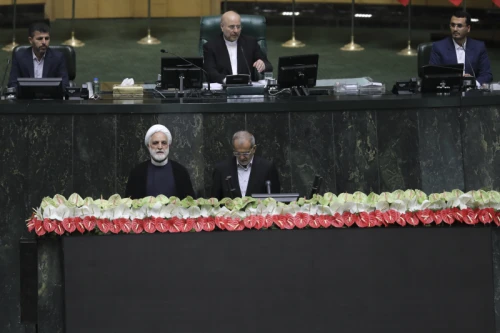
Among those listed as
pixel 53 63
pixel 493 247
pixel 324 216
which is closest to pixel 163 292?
pixel 324 216

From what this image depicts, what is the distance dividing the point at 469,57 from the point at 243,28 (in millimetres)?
2133

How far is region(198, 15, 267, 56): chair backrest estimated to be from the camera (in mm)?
10609

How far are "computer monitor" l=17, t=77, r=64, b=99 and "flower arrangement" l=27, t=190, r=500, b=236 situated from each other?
351cm

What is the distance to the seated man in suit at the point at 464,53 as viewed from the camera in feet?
32.2

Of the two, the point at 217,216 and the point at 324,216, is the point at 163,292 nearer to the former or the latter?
the point at 217,216

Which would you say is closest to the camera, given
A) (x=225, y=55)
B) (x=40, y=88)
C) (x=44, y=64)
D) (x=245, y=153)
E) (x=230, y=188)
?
(x=230, y=188)

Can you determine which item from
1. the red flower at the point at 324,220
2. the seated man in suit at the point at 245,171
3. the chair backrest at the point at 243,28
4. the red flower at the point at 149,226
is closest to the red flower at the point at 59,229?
the red flower at the point at 149,226

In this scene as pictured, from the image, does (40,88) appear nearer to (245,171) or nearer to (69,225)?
(245,171)

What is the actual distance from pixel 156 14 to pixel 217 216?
9.79m

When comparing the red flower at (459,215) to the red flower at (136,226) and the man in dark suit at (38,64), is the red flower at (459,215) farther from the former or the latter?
the man in dark suit at (38,64)

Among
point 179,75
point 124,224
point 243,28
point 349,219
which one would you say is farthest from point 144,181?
point 243,28

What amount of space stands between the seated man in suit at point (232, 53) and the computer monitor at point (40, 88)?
1.67 metres

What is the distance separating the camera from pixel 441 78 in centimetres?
900

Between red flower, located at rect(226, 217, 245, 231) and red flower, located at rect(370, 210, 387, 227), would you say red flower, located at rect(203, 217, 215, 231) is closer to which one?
red flower, located at rect(226, 217, 245, 231)
